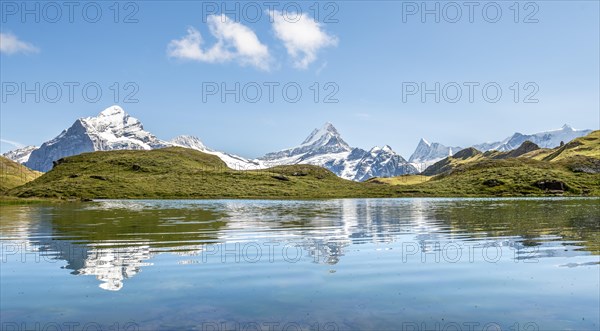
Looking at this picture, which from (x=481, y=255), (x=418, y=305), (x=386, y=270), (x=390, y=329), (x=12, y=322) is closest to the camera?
(x=390, y=329)

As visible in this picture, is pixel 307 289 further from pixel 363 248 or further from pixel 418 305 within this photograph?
pixel 363 248

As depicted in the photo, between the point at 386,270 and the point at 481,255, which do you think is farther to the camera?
the point at 481,255

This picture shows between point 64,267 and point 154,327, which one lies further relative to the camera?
point 64,267

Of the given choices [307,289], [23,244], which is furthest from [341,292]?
[23,244]

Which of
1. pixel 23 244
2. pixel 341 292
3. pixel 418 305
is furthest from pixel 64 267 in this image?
pixel 418 305

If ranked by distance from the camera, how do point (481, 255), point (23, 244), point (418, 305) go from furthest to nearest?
point (23, 244) < point (481, 255) < point (418, 305)

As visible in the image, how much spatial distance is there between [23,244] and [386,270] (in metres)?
28.5

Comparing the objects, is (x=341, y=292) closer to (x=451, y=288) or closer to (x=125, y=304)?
(x=451, y=288)

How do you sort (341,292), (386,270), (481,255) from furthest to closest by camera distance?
(481,255) → (386,270) → (341,292)

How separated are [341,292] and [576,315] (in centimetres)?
826

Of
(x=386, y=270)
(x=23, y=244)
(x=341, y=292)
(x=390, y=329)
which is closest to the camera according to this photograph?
(x=390, y=329)

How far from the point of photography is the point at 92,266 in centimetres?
2450

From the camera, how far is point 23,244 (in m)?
34.9

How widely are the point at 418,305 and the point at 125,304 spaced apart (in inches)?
423
